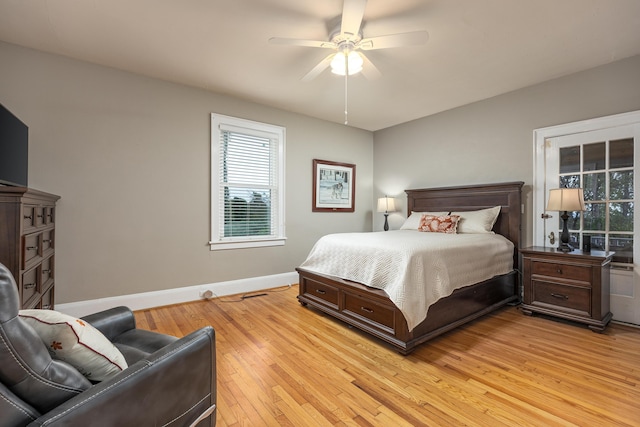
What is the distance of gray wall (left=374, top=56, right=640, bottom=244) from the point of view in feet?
9.72

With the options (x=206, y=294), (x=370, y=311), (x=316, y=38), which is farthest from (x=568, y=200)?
(x=206, y=294)

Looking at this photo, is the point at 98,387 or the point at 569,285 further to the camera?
the point at 569,285

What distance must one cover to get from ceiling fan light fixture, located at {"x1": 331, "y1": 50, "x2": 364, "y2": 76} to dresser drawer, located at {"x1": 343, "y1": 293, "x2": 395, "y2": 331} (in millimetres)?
2064

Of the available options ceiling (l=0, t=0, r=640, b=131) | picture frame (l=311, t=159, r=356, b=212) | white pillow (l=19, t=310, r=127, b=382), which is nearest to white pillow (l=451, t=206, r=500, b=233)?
ceiling (l=0, t=0, r=640, b=131)

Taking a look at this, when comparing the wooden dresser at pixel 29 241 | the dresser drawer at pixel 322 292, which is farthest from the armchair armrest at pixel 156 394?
the dresser drawer at pixel 322 292

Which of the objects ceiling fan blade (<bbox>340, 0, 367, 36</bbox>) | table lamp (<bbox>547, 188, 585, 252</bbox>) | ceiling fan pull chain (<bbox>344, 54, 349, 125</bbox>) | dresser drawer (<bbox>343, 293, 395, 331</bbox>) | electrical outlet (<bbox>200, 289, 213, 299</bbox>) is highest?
ceiling fan pull chain (<bbox>344, 54, 349, 125</bbox>)

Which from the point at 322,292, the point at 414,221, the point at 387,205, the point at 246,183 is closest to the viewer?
the point at 322,292

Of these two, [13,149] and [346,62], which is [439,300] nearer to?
[346,62]

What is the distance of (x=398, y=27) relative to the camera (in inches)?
93.0

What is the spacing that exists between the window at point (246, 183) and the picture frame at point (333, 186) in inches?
25.2

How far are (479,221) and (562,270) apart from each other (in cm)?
95

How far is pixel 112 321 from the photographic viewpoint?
152cm

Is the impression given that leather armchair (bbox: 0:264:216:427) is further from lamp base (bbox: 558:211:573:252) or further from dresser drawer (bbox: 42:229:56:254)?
lamp base (bbox: 558:211:573:252)

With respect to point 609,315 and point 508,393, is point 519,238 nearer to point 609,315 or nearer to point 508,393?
point 609,315
